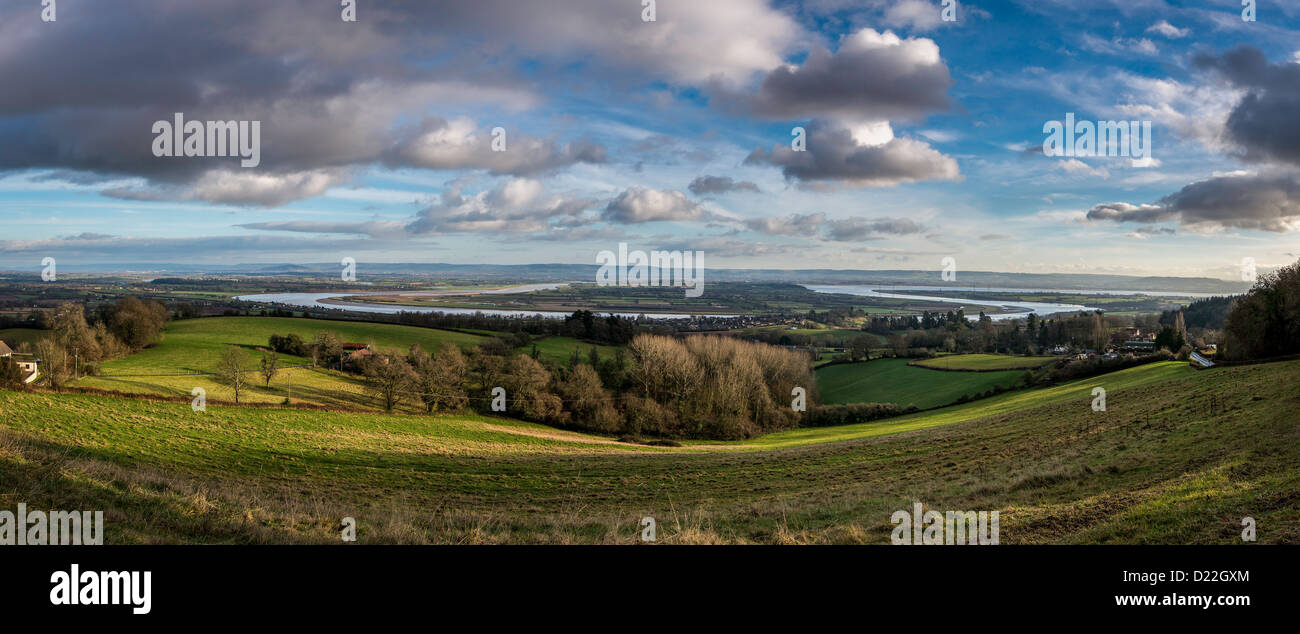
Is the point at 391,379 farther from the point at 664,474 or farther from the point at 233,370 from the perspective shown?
the point at 664,474

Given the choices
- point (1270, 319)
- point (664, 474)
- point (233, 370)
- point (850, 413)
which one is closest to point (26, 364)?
point (233, 370)

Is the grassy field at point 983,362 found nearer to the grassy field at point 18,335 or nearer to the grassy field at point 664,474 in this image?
the grassy field at point 664,474

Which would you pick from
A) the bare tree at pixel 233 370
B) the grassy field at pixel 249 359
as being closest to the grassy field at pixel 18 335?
the grassy field at pixel 249 359

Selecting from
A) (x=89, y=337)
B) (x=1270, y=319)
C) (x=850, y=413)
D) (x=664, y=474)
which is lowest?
(x=850, y=413)

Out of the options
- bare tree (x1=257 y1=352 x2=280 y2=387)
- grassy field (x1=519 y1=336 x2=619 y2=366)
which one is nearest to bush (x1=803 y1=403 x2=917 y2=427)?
grassy field (x1=519 y1=336 x2=619 y2=366)

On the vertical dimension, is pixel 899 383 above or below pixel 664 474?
below

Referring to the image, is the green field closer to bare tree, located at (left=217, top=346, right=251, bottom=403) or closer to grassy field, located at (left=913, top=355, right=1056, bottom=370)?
bare tree, located at (left=217, top=346, right=251, bottom=403)
